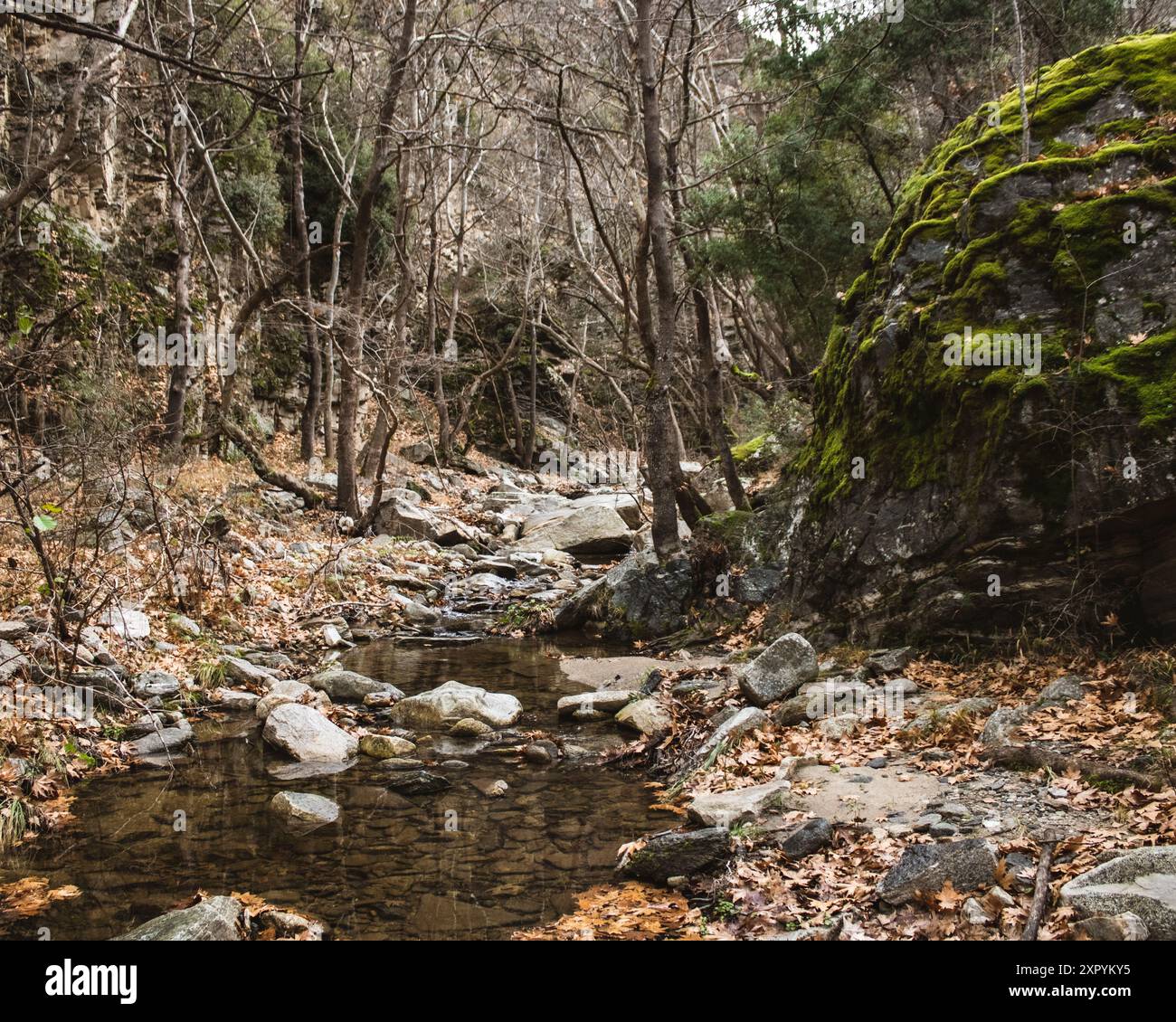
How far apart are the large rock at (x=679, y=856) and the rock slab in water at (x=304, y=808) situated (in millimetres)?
2166

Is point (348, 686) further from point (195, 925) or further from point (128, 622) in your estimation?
point (195, 925)

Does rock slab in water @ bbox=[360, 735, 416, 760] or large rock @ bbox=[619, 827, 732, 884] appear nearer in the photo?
large rock @ bbox=[619, 827, 732, 884]

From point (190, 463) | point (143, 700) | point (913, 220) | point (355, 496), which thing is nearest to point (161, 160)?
point (190, 463)

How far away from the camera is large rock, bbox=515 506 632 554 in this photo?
17.1 m

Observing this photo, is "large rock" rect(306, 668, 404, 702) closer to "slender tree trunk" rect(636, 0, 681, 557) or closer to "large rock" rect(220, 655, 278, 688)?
"large rock" rect(220, 655, 278, 688)

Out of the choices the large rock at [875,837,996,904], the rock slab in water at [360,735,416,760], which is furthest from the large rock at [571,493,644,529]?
the large rock at [875,837,996,904]

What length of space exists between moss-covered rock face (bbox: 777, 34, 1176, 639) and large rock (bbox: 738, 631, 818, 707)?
872mm

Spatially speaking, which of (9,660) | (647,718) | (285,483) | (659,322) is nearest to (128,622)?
(9,660)

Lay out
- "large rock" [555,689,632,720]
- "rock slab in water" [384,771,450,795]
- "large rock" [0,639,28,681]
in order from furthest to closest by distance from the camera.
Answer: "large rock" [555,689,632,720] → "large rock" [0,639,28,681] → "rock slab in water" [384,771,450,795]

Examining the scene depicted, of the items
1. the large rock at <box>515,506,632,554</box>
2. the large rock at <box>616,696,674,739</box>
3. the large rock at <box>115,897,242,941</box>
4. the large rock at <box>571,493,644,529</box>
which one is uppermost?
the large rock at <box>571,493,644,529</box>

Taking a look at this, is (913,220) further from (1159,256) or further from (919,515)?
(919,515)

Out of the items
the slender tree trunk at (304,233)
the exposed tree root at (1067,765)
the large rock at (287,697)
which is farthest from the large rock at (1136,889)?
the slender tree trunk at (304,233)

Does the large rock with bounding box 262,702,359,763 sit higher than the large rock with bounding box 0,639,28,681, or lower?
lower

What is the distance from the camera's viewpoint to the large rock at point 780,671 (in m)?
7.12
